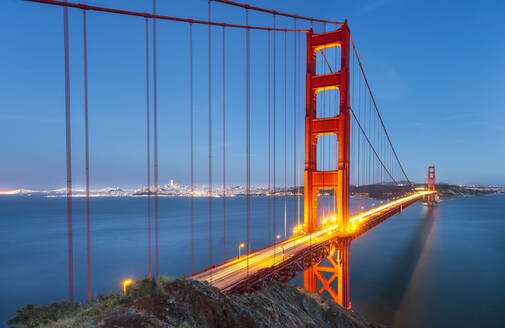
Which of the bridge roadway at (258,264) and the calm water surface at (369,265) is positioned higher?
the bridge roadway at (258,264)

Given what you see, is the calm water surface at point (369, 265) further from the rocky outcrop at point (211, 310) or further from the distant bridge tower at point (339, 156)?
the rocky outcrop at point (211, 310)

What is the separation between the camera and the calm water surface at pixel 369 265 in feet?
68.7

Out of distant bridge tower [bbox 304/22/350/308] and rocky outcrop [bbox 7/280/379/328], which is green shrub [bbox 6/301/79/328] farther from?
distant bridge tower [bbox 304/22/350/308]

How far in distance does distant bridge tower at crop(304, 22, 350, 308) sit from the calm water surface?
4056 millimetres

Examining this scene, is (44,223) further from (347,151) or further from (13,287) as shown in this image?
(347,151)

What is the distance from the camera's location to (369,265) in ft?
104

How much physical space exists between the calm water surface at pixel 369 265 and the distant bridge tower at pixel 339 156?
4056 millimetres

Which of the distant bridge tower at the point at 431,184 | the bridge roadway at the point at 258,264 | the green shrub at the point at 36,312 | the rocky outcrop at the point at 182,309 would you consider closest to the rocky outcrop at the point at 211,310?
the rocky outcrop at the point at 182,309

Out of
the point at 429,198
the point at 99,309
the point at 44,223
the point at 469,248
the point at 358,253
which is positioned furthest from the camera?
the point at 429,198

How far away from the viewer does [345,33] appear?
63.1 feet

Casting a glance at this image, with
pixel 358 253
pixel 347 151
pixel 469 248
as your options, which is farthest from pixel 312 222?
pixel 469 248

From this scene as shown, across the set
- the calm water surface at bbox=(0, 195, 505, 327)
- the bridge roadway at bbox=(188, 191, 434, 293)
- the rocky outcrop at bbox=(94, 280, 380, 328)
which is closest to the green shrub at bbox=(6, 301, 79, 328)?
the rocky outcrop at bbox=(94, 280, 380, 328)

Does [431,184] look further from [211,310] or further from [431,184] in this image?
[211,310]

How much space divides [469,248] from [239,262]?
43.6m
